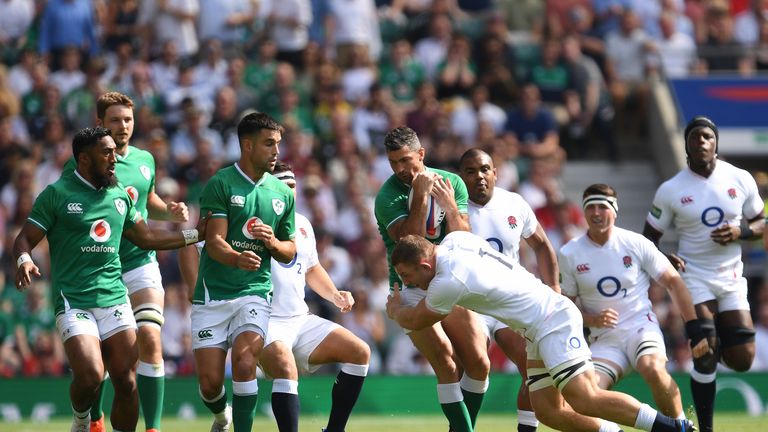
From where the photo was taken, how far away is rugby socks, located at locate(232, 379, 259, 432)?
33.9 feet

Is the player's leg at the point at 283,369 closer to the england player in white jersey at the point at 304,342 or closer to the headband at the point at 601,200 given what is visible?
the england player in white jersey at the point at 304,342

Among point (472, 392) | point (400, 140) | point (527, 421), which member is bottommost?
point (527, 421)

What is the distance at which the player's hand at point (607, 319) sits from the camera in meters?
11.8

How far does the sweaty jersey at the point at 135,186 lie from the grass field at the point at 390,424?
133 inches

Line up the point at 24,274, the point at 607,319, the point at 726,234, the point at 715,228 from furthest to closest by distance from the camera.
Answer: the point at 715,228
the point at 726,234
the point at 607,319
the point at 24,274

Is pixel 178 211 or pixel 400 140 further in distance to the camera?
pixel 178 211

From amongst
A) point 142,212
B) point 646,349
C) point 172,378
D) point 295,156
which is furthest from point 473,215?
point 295,156

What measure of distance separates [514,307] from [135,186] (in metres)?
3.50

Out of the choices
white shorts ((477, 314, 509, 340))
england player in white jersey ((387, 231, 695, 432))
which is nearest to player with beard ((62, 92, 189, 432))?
england player in white jersey ((387, 231, 695, 432))

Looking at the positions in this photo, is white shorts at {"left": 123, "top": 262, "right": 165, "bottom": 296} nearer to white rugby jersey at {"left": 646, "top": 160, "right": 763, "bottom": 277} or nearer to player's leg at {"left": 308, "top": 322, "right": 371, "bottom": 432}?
player's leg at {"left": 308, "top": 322, "right": 371, "bottom": 432}

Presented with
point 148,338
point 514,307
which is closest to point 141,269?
point 148,338

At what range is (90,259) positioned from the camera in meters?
10.4

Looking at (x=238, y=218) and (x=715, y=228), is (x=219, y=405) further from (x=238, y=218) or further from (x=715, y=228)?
(x=715, y=228)

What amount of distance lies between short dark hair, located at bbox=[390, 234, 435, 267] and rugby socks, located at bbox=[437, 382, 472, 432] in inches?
61.1
